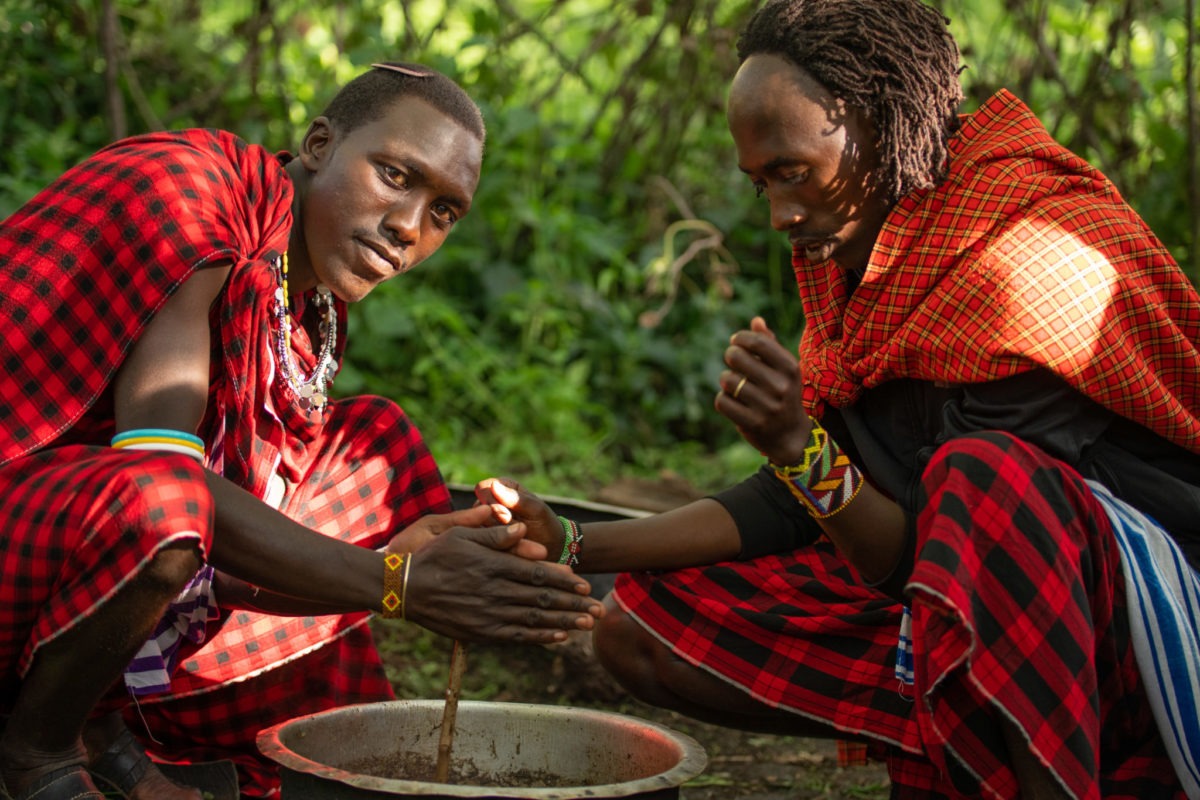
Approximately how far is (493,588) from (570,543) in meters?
0.31

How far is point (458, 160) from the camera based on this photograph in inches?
93.7

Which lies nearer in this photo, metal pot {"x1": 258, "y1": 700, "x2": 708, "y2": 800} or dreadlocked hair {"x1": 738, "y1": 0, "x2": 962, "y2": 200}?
metal pot {"x1": 258, "y1": 700, "x2": 708, "y2": 800}

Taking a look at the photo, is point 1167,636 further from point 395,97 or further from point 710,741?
point 395,97

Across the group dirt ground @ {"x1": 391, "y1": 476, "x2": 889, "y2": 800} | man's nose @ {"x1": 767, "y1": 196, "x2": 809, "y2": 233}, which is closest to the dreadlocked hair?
man's nose @ {"x1": 767, "y1": 196, "x2": 809, "y2": 233}

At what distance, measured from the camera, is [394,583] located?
6.53 feet

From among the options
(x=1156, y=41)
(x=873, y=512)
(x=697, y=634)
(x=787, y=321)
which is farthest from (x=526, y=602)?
(x=1156, y=41)

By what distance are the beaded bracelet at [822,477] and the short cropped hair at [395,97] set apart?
0.94 m

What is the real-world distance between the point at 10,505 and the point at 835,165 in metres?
1.40

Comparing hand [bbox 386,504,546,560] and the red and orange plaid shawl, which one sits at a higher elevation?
the red and orange plaid shawl

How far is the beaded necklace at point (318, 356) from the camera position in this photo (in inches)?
90.8

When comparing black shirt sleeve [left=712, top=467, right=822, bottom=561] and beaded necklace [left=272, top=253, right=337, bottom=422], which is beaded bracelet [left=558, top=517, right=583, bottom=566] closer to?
black shirt sleeve [left=712, top=467, right=822, bottom=561]

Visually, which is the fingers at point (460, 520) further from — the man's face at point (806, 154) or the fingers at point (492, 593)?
the man's face at point (806, 154)

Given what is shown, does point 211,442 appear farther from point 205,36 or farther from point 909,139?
point 205,36

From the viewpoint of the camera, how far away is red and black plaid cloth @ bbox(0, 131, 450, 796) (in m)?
1.84
